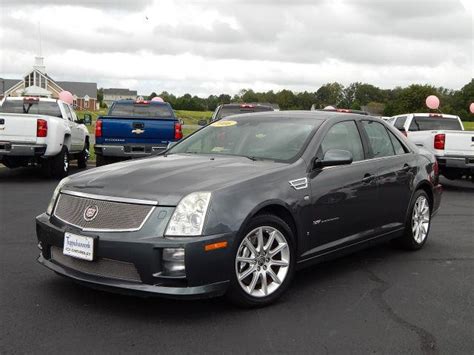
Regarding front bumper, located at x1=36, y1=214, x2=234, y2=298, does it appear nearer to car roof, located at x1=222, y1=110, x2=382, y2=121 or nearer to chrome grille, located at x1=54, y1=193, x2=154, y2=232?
chrome grille, located at x1=54, y1=193, x2=154, y2=232

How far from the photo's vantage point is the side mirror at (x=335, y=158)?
4809 millimetres

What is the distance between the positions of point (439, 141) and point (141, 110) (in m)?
7.09

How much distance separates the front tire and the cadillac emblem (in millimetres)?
1021

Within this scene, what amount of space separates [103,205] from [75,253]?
398mm

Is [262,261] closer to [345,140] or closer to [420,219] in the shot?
[345,140]

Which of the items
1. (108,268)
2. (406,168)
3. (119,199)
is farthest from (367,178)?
(108,268)

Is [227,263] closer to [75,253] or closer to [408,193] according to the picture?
[75,253]

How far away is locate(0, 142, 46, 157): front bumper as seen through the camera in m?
10.9

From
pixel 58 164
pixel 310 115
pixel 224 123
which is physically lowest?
pixel 58 164

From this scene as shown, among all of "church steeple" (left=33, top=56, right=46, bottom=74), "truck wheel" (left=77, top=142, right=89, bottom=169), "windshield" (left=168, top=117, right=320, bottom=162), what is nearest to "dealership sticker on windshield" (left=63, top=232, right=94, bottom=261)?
"windshield" (left=168, top=117, right=320, bottom=162)

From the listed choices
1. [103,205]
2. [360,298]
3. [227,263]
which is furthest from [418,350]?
[103,205]

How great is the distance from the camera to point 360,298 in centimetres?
462

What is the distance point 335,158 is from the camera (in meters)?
4.81

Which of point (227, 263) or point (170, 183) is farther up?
point (170, 183)
